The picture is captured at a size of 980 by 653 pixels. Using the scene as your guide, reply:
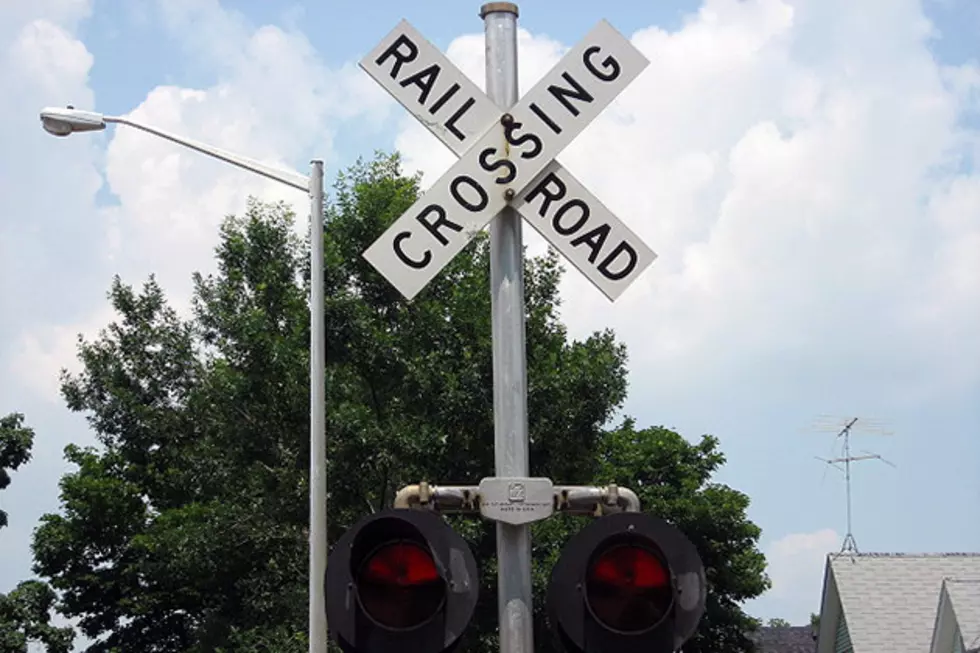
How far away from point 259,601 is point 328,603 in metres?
29.7

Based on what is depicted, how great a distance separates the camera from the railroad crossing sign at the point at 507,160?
4.55 metres

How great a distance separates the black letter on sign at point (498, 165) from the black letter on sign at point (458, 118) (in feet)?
0.29

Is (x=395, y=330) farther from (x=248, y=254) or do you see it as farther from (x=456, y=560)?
(x=456, y=560)

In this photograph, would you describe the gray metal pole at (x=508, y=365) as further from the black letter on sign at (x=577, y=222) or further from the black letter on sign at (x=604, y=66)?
the black letter on sign at (x=604, y=66)

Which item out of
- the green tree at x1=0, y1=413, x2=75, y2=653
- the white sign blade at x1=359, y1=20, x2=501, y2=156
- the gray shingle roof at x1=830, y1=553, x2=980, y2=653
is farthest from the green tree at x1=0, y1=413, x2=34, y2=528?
the white sign blade at x1=359, y1=20, x2=501, y2=156

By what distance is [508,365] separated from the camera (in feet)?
14.8

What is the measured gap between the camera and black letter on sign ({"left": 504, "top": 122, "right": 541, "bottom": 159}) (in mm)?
4617

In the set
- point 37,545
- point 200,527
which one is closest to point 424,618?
point 200,527

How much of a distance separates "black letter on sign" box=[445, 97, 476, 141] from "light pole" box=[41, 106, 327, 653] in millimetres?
13143

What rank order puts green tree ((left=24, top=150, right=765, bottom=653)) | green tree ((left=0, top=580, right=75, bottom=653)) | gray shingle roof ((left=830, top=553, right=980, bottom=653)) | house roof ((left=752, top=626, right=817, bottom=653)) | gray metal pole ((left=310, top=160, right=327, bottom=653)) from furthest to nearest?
house roof ((left=752, top=626, right=817, bottom=653)) → green tree ((left=0, top=580, right=75, bottom=653)) → gray shingle roof ((left=830, top=553, right=980, bottom=653)) → green tree ((left=24, top=150, right=765, bottom=653)) → gray metal pole ((left=310, top=160, right=327, bottom=653))

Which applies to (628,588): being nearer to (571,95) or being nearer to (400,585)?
(400,585)

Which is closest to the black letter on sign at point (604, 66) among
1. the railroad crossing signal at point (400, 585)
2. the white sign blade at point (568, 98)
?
the white sign blade at point (568, 98)

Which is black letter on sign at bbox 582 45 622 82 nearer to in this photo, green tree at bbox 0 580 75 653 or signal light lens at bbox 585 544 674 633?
signal light lens at bbox 585 544 674 633

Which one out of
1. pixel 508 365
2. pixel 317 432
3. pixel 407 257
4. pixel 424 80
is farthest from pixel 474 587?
pixel 317 432
